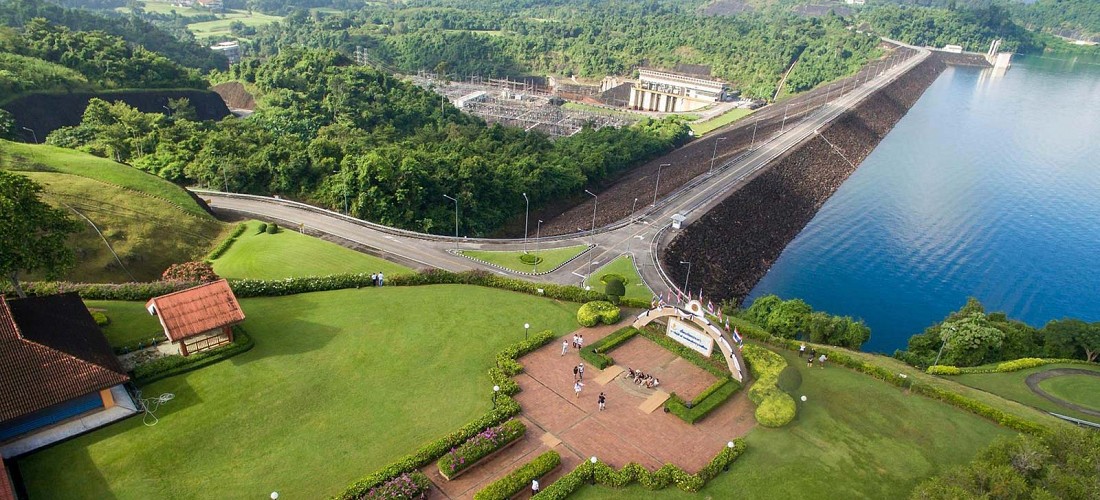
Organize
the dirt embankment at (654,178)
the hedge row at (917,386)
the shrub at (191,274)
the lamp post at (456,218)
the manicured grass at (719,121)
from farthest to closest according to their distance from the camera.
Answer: the manicured grass at (719,121)
the dirt embankment at (654,178)
the lamp post at (456,218)
the shrub at (191,274)
the hedge row at (917,386)

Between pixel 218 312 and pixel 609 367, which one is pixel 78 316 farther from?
pixel 609 367

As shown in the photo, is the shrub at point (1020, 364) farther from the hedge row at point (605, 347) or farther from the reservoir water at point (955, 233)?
the hedge row at point (605, 347)

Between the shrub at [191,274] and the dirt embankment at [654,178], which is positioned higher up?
the shrub at [191,274]

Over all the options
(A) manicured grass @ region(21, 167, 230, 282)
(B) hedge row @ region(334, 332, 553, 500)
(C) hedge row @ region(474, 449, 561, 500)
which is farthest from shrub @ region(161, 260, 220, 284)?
(C) hedge row @ region(474, 449, 561, 500)

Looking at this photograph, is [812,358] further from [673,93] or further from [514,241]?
[673,93]

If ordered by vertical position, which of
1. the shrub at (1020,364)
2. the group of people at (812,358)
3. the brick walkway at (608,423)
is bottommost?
the brick walkway at (608,423)

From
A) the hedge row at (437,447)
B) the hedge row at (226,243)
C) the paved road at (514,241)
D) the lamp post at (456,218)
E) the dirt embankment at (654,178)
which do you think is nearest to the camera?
the hedge row at (437,447)

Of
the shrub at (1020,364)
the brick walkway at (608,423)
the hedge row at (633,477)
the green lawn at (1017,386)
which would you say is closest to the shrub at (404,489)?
the brick walkway at (608,423)

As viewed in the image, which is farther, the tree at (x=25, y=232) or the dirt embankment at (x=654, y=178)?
the dirt embankment at (x=654, y=178)
